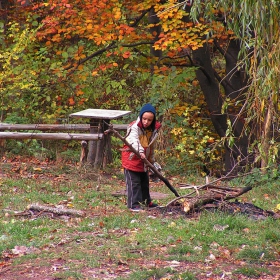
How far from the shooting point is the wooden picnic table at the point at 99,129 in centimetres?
1164

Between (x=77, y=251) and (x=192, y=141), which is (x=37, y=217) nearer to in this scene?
(x=77, y=251)

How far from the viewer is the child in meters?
8.09

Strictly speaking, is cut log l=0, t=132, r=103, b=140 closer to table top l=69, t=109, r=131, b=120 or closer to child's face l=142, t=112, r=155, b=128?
table top l=69, t=109, r=131, b=120

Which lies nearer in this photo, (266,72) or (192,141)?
(266,72)

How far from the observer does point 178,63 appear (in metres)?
16.2

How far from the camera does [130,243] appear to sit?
6605 millimetres

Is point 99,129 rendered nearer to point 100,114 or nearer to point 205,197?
point 100,114

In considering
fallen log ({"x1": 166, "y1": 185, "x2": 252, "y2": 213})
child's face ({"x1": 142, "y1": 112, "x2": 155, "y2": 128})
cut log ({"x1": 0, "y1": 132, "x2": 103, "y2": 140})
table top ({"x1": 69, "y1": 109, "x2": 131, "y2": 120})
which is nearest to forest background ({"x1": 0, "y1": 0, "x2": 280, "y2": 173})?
cut log ({"x1": 0, "y1": 132, "x2": 103, "y2": 140})

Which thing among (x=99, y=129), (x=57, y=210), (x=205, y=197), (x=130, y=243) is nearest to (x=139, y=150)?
(x=205, y=197)

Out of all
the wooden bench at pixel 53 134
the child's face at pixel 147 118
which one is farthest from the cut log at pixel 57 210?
the wooden bench at pixel 53 134

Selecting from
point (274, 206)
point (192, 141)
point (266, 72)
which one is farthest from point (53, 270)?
point (192, 141)

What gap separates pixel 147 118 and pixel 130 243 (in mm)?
2055

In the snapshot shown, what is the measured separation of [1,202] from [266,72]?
4798 mm

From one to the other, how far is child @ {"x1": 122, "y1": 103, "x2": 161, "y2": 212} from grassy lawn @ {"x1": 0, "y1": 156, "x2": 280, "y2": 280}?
0.28 meters
